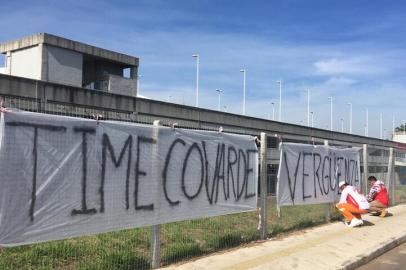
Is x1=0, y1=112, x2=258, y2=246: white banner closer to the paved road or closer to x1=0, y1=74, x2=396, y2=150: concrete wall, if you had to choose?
the paved road

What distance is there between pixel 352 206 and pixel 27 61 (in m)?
45.5

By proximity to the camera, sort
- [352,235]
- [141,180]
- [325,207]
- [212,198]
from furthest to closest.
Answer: [325,207] < [352,235] < [212,198] < [141,180]

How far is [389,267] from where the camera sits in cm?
907

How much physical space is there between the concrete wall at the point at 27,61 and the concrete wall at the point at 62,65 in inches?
42.0

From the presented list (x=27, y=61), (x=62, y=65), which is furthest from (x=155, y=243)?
(x=27, y=61)

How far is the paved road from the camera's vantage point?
9.05m

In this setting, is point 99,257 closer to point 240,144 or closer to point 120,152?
point 120,152

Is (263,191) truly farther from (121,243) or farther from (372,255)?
(121,243)

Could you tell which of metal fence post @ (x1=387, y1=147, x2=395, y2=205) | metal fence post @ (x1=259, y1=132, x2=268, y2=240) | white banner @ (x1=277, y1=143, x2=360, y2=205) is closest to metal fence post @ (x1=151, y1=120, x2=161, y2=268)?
metal fence post @ (x1=259, y1=132, x2=268, y2=240)

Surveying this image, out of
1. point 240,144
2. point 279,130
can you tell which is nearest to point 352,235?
point 240,144

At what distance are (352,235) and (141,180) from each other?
5.94 m

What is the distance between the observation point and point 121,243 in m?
8.53

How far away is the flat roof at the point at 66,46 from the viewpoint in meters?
50.0

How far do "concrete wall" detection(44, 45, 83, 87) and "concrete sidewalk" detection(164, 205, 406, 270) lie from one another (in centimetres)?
4185
